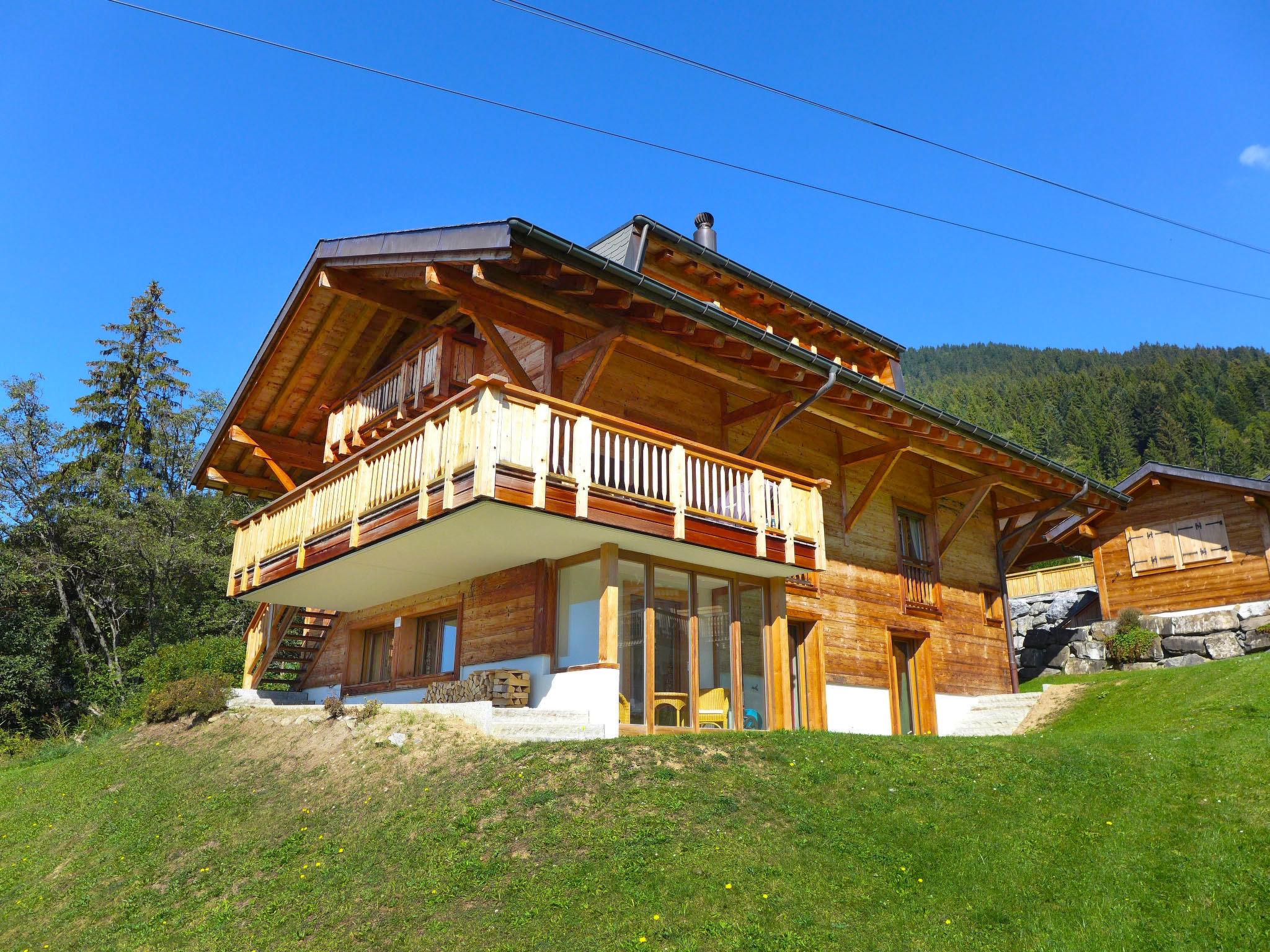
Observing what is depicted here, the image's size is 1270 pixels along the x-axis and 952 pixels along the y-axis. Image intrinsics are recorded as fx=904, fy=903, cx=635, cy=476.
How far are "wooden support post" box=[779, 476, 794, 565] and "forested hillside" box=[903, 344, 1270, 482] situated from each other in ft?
224

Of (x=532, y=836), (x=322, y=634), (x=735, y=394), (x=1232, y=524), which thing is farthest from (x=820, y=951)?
(x=1232, y=524)

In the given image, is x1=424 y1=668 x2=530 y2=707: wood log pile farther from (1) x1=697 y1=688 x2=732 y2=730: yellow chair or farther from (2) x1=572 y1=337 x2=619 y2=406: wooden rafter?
(2) x1=572 y1=337 x2=619 y2=406: wooden rafter

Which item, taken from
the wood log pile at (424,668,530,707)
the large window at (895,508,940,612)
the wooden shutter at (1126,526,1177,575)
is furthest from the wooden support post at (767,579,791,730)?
the wooden shutter at (1126,526,1177,575)

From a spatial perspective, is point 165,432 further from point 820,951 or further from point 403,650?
point 820,951

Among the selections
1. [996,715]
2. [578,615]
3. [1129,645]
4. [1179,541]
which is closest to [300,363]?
[578,615]

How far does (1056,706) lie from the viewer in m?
16.3

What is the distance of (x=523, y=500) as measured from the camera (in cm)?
1045

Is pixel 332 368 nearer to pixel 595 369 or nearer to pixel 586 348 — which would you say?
pixel 586 348

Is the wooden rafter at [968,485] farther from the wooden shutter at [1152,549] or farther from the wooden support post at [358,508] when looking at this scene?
the wooden support post at [358,508]

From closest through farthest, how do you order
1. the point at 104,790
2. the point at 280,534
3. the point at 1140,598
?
the point at 104,790 → the point at 280,534 → the point at 1140,598

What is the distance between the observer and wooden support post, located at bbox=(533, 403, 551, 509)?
10.6 meters

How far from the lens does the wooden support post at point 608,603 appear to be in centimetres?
1162

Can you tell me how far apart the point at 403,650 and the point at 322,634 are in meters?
3.94

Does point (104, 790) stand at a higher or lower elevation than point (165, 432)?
lower
